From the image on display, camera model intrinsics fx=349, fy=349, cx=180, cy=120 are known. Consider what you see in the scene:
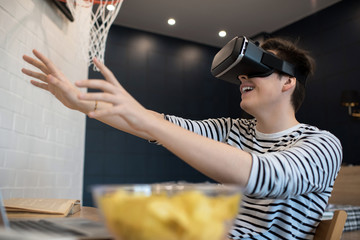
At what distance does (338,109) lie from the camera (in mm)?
4355

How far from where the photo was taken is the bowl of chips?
0.34m

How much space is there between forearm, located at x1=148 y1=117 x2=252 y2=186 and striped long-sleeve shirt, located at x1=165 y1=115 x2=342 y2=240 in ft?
0.09

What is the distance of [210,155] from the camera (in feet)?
2.34

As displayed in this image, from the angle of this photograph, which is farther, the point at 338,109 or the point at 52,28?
the point at 338,109

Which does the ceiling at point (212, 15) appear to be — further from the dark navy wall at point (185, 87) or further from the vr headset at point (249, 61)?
the vr headset at point (249, 61)

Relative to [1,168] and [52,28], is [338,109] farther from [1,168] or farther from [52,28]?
[1,168]

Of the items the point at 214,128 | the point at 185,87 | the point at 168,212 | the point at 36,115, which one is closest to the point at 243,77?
the point at 214,128

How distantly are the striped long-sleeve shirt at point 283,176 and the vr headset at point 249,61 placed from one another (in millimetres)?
218

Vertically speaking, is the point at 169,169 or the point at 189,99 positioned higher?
the point at 189,99

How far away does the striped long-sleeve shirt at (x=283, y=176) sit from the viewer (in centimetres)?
76

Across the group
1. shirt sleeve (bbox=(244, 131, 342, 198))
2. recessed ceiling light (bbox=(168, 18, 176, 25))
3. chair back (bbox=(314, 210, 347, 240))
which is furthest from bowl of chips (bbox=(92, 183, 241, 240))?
recessed ceiling light (bbox=(168, 18, 176, 25))

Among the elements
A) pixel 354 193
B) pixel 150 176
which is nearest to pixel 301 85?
pixel 354 193

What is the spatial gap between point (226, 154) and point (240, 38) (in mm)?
584

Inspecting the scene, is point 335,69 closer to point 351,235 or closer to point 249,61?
point 351,235
